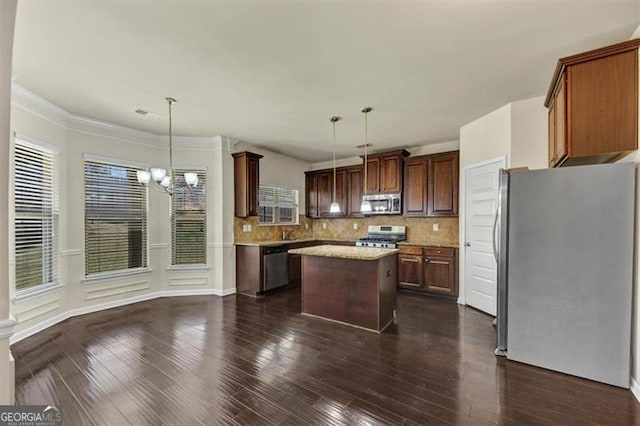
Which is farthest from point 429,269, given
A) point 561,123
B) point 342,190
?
point 561,123

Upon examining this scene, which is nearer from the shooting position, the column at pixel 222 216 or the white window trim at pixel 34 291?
the white window trim at pixel 34 291

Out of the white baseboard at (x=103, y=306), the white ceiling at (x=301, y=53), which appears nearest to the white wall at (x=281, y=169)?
the white ceiling at (x=301, y=53)

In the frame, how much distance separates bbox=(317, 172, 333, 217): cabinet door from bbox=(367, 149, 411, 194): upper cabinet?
3.39ft

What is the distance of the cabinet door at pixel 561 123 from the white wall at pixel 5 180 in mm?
3580

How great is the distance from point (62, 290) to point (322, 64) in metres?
4.40

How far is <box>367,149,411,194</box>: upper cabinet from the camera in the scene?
5527 millimetres

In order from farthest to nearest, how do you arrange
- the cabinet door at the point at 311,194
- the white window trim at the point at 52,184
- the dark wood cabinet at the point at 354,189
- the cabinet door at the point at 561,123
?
1. the cabinet door at the point at 311,194
2. the dark wood cabinet at the point at 354,189
3. the white window trim at the point at 52,184
4. the cabinet door at the point at 561,123

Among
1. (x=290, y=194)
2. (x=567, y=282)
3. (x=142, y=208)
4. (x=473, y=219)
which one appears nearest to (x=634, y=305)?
(x=567, y=282)

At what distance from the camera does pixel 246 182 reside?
5.17 metres

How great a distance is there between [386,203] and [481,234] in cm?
190

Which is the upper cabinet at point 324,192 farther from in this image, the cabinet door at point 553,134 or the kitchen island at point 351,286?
the cabinet door at point 553,134

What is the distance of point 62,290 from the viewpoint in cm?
384

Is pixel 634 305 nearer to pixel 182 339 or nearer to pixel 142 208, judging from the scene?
pixel 182 339

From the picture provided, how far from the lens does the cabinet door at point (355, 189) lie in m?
6.18
